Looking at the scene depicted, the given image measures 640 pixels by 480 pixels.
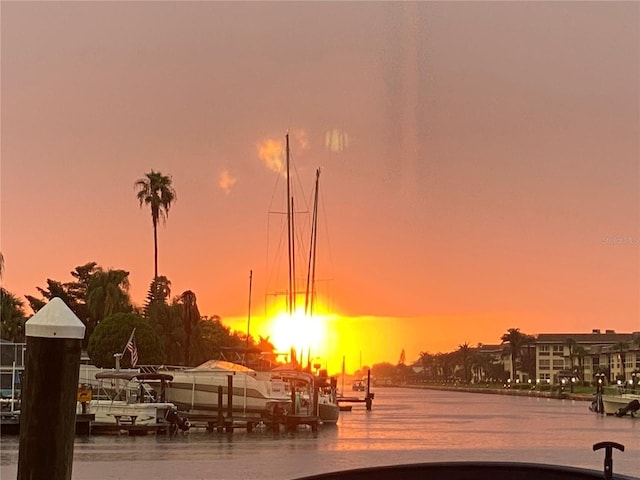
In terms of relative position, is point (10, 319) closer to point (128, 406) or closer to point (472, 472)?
point (128, 406)

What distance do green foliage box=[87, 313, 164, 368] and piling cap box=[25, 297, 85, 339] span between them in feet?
175

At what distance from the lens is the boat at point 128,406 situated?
38.4 meters

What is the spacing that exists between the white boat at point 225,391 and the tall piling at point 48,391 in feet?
118

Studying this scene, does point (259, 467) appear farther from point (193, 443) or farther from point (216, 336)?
point (216, 336)

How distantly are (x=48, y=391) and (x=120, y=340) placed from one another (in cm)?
5395

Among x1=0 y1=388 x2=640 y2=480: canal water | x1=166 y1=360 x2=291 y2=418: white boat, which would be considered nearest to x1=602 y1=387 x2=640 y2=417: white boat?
x1=0 y1=388 x2=640 y2=480: canal water

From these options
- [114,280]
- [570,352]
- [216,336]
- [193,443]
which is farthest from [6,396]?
[570,352]

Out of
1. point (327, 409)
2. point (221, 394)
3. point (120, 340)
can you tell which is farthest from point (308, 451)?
point (120, 340)

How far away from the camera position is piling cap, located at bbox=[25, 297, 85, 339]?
6.02 meters

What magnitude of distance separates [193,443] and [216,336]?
63976 mm

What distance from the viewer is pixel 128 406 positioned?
3953cm

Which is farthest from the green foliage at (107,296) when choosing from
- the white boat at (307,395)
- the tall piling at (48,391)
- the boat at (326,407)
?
the tall piling at (48,391)

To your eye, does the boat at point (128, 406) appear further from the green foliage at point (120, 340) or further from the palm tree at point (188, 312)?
the palm tree at point (188, 312)

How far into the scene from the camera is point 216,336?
322 feet
